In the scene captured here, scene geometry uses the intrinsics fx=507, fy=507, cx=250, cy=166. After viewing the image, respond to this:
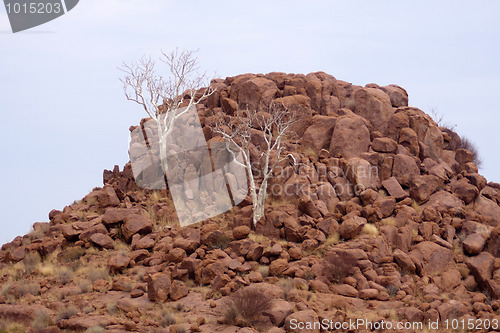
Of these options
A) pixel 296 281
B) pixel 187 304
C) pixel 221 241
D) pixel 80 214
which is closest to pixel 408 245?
pixel 296 281

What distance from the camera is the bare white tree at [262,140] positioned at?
2248cm

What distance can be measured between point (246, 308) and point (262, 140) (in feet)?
40.6

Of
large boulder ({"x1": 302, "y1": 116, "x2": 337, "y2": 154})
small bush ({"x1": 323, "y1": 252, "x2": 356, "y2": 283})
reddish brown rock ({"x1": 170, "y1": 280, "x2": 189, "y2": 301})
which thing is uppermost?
large boulder ({"x1": 302, "y1": 116, "x2": 337, "y2": 154})

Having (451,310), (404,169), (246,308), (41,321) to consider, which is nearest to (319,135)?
(404,169)

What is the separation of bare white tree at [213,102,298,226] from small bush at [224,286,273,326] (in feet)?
20.5

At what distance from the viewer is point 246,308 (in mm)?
15805

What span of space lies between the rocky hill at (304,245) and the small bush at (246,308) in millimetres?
44

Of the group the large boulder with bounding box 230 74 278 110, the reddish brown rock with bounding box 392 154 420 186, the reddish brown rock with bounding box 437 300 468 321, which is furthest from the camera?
the large boulder with bounding box 230 74 278 110

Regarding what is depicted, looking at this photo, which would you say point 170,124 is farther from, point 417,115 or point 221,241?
point 417,115

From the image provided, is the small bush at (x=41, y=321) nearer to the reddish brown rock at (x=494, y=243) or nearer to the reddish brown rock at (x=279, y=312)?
the reddish brown rock at (x=279, y=312)

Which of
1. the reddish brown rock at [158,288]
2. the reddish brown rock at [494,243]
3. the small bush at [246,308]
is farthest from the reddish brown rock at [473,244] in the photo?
the reddish brown rock at [158,288]

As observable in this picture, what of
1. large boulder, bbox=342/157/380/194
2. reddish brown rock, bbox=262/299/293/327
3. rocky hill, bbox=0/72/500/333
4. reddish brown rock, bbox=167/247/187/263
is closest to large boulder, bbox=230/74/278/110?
rocky hill, bbox=0/72/500/333

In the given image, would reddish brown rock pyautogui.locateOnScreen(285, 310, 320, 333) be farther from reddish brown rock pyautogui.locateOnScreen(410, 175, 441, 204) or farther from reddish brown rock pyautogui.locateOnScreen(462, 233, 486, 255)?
reddish brown rock pyautogui.locateOnScreen(410, 175, 441, 204)

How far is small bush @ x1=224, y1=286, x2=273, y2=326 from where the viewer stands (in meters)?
15.7
